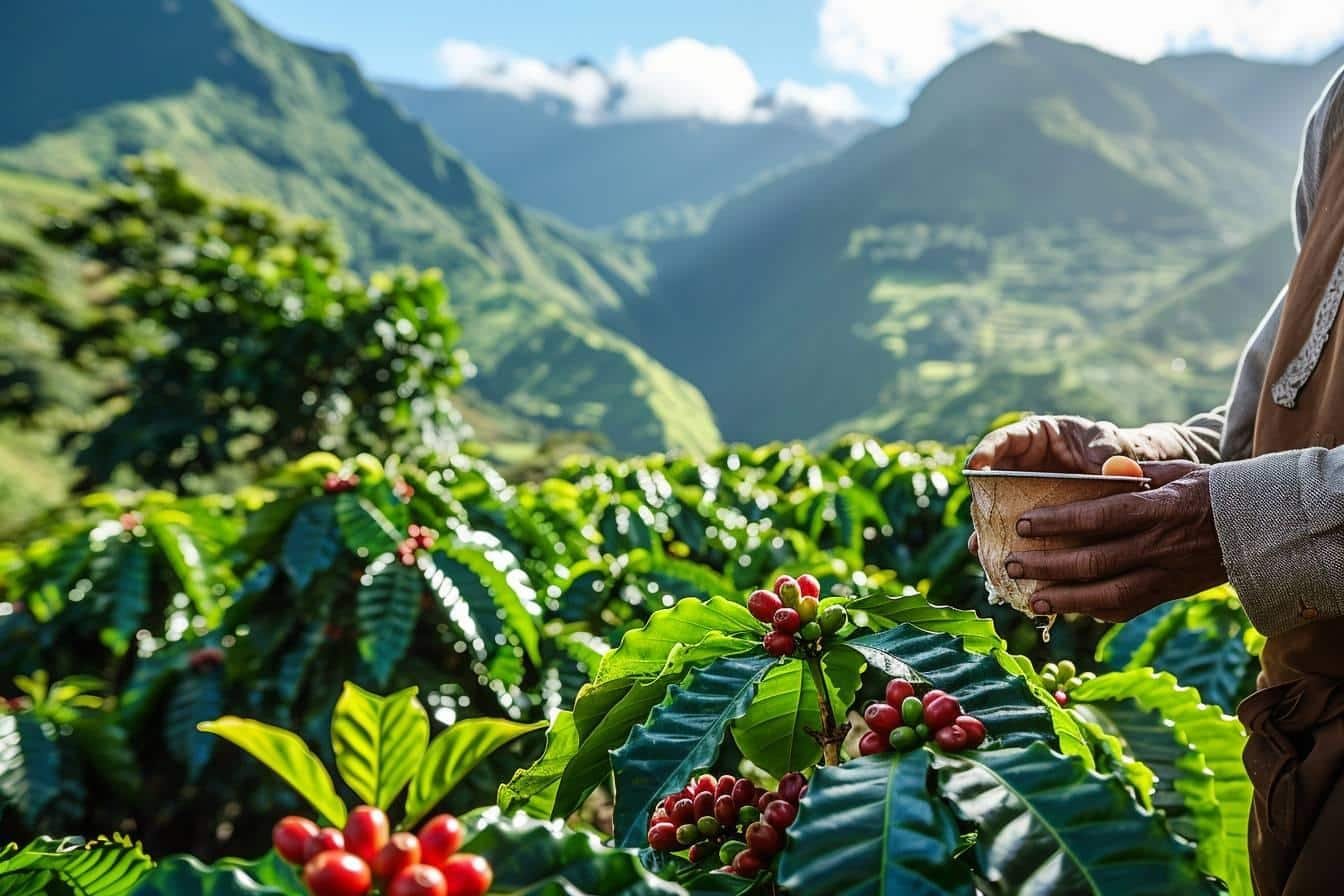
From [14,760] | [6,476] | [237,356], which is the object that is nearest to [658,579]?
[14,760]

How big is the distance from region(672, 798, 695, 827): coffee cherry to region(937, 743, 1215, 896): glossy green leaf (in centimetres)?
31

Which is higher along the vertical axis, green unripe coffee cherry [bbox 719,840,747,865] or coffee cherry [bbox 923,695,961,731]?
coffee cherry [bbox 923,695,961,731]

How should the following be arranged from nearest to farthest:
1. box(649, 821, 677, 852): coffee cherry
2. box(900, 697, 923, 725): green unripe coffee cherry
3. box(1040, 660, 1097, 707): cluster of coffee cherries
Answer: box(900, 697, 923, 725): green unripe coffee cherry < box(649, 821, 677, 852): coffee cherry < box(1040, 660, 1097, 707): cluster of coffee cherries

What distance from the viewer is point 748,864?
2.86 feet

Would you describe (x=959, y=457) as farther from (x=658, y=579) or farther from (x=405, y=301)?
(x=405, y=301)

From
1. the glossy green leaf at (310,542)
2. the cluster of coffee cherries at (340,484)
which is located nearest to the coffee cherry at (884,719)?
the glossy green leaf at (310,542)

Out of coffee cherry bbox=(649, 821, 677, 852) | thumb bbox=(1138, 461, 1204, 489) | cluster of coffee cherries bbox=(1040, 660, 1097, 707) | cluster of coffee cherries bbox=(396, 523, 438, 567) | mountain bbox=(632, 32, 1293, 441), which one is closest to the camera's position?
coffee cherry bbox=(649, 821, 677, 852)

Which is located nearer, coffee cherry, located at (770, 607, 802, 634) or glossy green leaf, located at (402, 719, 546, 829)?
glossy green leaf, located at (402, 719, 546, 829)

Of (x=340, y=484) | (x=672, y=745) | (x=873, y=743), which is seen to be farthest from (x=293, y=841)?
(x=340, y=484)

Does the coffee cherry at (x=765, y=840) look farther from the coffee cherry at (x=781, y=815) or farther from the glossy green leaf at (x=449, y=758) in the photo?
the glossy green leaf at (x=449, y=758)

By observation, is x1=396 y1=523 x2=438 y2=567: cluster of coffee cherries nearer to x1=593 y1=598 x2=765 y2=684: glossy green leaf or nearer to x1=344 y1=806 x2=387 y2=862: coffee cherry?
x1=593 y1=598 x2=765 y2=684: glossy green leaf

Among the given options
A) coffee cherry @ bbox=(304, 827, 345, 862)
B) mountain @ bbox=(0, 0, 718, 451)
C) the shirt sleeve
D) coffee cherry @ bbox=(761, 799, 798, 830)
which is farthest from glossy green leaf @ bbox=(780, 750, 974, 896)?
mountain @ bbox=(0, 0, 718, 451)

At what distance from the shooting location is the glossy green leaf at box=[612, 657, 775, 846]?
0.92 m

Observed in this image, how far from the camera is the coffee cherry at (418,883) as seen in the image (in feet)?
2.09
